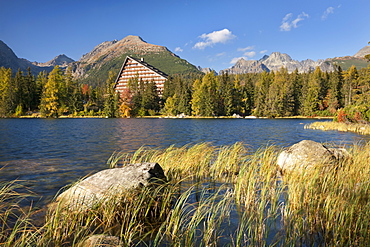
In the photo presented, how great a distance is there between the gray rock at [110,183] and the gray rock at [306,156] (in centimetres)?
409

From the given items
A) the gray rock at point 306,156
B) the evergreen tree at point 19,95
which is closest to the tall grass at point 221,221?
the gray rock at point 306,156

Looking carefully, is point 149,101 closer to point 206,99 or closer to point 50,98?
point 206,99

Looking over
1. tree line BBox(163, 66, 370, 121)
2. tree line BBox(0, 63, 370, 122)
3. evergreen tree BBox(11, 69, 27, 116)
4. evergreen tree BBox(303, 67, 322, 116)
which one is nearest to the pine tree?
tree line BBox(0, 63, 370, 122)

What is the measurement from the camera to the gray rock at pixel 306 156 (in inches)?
255

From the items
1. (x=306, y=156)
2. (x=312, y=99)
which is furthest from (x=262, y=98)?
(x=306, y=156)

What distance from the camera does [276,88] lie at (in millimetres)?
63250

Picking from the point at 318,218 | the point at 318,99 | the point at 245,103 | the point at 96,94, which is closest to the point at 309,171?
the point at 318,218

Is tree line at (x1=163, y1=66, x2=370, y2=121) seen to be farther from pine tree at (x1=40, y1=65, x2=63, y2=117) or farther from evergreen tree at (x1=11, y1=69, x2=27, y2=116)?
evergreen tree at (x1=11, y1=69, x2=27, y2=116)

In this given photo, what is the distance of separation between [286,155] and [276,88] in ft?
200

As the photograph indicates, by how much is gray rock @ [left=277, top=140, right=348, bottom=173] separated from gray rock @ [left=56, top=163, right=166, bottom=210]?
13.4ft

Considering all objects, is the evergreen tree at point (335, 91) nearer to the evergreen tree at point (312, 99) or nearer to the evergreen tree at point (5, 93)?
the evergreen tree at point (312, 99)

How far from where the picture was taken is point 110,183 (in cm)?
460

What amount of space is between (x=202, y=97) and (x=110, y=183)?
57.1 m

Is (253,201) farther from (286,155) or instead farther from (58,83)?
(58,83)
